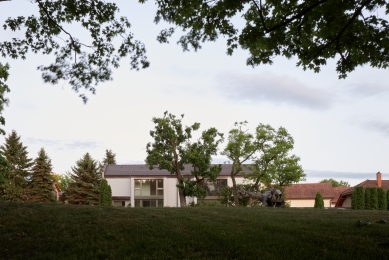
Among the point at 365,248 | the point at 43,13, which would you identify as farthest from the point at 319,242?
the point at 43,13

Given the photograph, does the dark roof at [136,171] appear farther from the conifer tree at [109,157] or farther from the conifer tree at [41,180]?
the conifer tree at [109,157]

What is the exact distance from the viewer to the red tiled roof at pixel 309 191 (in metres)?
72.5

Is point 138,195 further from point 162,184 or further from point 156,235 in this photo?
point 156,235

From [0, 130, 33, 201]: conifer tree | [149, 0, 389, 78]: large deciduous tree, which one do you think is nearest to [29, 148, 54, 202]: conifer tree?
[0, 130, 33, 201]: conifer tree

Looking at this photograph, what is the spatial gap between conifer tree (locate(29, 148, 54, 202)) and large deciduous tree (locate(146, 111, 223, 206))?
22.4m

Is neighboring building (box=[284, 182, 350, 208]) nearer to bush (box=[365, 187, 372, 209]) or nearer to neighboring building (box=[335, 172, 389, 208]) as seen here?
neighboring building (box=[335, 172, 389, 208])

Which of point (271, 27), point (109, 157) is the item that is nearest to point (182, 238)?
point (271, 27)

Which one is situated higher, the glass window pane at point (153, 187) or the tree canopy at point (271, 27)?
the tree canopy at point (271, 27)

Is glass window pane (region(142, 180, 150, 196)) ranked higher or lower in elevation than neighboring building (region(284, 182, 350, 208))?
higher

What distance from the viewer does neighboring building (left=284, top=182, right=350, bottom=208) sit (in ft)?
236

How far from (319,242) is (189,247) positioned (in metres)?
3.56

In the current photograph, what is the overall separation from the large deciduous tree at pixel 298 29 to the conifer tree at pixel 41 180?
49223 mm

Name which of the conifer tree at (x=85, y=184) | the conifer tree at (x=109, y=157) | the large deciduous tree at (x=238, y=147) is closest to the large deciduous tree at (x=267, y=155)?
the large deciduous tree at (x=238, y=147)

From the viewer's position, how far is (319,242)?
11.6 metres
